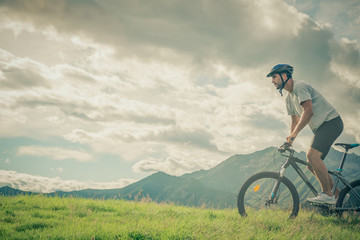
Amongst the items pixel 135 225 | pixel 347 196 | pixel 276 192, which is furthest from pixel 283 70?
pixel 135 225

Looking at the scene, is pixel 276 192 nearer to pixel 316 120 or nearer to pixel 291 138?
pixel 291 138

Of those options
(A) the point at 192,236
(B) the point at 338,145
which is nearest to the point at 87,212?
(A) the point at 192,236

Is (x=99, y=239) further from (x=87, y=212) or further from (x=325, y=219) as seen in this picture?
(x=325, y=219)

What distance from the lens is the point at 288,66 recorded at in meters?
6.42

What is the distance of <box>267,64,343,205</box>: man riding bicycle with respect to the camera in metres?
5.96

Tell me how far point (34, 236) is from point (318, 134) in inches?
→ 264

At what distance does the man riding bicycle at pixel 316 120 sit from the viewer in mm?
5965

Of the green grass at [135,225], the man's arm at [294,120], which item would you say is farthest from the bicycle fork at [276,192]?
the man's arm at [294,120]

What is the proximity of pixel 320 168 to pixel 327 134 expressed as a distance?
89cm

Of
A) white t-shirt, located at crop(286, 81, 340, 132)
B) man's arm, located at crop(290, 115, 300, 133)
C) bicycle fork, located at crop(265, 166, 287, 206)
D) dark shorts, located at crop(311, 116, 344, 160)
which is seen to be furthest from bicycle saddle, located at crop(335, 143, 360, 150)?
bicycle fork, located at crop(265, 166, 287, 206)

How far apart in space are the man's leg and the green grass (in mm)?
964

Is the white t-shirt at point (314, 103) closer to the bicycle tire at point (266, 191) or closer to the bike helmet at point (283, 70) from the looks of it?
the bike helmet at point (283, 70)

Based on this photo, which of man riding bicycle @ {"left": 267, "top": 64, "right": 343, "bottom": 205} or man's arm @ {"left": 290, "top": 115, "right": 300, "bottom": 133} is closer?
man riding bicycle @ {"left": 267, "top": 64, "right": 343, "bottom": 205}

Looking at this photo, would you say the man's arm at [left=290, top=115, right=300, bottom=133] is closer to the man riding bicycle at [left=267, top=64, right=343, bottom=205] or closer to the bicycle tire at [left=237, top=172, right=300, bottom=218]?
the man riding bicycle at [left=267, top=64, right=343, bottom=205]
